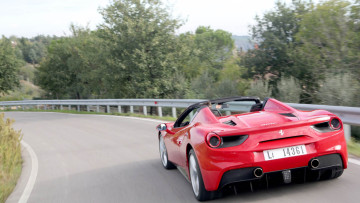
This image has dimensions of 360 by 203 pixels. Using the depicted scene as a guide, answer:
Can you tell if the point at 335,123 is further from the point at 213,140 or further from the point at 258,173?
the point at 213,140

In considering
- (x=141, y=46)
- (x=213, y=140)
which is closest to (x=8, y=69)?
(x=141, y=46)

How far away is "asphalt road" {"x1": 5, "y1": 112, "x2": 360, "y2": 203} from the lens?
15.7 ft

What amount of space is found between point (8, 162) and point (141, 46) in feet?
65.8

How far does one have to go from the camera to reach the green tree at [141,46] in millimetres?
27672

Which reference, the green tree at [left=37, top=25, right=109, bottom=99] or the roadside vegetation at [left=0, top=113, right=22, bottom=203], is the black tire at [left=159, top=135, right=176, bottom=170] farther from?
the green tree at [left=37, top=25, right=109, bottom=99]

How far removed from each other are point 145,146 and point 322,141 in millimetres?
5900

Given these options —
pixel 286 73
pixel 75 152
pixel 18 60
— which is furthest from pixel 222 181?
pixel 18 60

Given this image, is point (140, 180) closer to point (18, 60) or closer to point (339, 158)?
point (339, 158)

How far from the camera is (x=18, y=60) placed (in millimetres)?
52000

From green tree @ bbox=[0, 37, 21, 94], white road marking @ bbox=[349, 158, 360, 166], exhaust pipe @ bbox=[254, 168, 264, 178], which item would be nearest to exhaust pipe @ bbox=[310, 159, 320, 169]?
exhaust pipe @ bbox=[254, 168, 264, 178]

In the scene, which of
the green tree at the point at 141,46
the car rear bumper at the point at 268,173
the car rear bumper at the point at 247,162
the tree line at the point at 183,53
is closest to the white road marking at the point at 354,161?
the car rear bumper at the point at 268,173

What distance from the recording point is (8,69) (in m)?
50.1

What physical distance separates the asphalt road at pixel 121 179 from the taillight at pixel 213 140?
31.2 inches

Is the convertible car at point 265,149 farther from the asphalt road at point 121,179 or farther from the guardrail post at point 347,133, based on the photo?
the guardrail post at point 347,133
